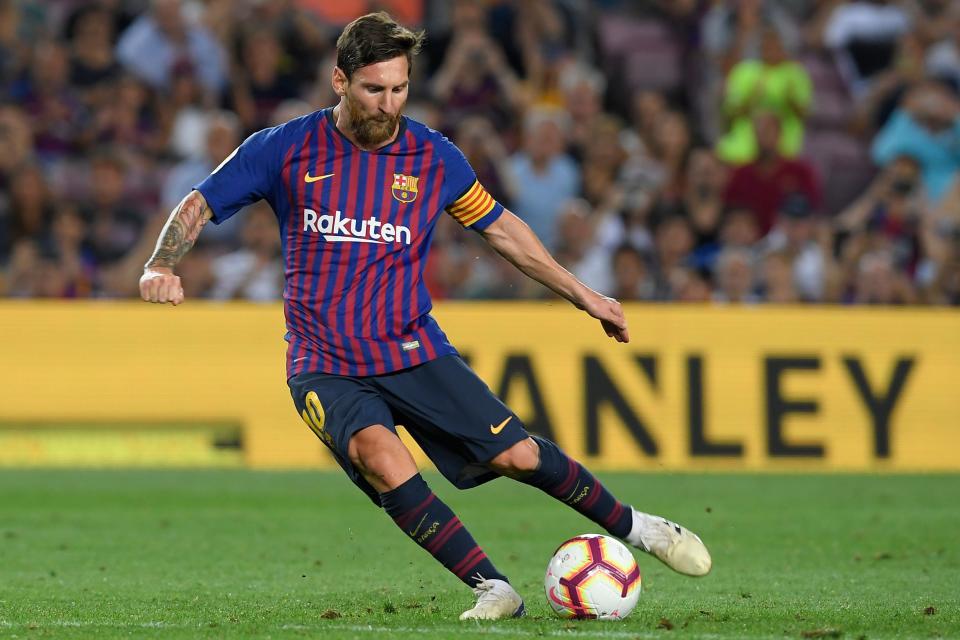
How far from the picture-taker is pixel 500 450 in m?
6.28

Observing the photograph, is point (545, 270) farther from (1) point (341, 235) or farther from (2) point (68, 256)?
(2) point (68, 256)

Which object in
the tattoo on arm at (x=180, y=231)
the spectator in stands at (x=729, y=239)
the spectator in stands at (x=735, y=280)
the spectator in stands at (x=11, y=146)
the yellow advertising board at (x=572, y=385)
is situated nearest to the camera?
the tattoo on arm at (x=180, y=231)

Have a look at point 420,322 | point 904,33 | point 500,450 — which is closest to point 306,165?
point 420,322

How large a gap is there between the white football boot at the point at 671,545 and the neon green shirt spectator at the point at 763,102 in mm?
10382

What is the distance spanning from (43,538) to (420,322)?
3959mm

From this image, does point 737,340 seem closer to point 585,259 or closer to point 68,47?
point 585,259

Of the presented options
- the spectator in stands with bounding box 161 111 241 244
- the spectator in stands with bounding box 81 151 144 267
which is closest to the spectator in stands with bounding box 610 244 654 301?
the spectator in stands with bounding box 161 111 241 244

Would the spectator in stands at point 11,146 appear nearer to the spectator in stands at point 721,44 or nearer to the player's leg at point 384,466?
the spectator in stands at point 721,44

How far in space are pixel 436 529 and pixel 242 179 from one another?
5.06ft

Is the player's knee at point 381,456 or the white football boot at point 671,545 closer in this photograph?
the player's knee at point 381,456

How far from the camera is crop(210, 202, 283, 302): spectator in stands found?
14.2 meters

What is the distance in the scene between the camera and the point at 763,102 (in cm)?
1669

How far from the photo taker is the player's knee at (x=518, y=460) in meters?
6.30

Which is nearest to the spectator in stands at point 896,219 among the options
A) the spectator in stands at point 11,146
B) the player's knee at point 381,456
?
the spectator in stands at point 11,146
